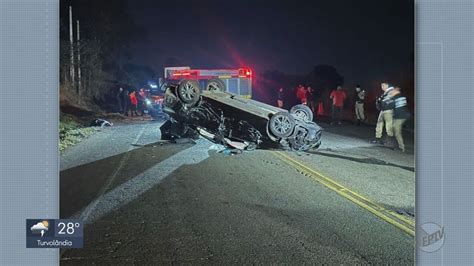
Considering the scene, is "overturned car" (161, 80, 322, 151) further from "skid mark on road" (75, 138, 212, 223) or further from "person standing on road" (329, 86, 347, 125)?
"person standing on road" (329, 86, 347, 125)

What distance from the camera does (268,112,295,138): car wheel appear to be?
9031mm

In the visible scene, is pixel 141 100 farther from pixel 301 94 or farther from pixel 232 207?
pixel 232 207

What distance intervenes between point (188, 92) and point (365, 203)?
584 centimetres

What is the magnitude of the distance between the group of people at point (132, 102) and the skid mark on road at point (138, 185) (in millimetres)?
11572

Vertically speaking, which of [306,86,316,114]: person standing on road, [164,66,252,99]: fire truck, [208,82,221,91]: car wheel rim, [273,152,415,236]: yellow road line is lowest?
[273,152,415,236]: yellow road line

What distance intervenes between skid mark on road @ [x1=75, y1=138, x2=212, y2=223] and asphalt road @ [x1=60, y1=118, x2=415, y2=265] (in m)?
0.01

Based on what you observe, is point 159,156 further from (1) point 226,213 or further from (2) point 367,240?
(2) point 367,240

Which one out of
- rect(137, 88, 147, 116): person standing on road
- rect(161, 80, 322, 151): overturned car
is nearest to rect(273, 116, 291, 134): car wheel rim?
rect(161, 80, 322, 151): overturned car

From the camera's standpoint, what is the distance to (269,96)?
18016 mm

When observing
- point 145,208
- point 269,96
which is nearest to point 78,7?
point 269,96

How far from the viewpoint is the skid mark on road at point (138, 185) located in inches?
188

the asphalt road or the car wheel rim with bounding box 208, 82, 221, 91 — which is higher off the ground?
the car wheel rim with bounding box 208, 82, 221, 91

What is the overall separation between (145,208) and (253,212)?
3.84 feet
